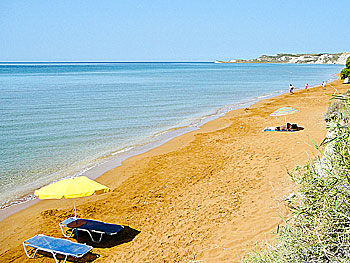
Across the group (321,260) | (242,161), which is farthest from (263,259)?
(242,161)

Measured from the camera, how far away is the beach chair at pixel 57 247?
713cm

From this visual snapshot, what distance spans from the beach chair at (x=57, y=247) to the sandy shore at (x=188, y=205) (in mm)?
367

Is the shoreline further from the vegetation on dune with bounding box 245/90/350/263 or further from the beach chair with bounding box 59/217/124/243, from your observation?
the vegetation on dune with bounding box 245/90/350/263

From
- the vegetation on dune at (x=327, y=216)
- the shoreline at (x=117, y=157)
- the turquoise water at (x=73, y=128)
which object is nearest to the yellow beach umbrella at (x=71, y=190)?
the shoreline at (x=117, y=157)

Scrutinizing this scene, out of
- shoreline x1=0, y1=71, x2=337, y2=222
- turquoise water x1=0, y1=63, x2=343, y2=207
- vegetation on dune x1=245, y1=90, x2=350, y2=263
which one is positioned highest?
vegetation on dune x1=245, y1=90, x2=350, y2=263

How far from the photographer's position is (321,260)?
3229 millimetres

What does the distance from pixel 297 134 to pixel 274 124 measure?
4.43m

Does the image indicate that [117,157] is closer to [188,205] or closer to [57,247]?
[188,205]

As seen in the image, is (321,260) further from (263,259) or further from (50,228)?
(50,228)

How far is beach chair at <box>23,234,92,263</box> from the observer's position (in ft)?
23.4

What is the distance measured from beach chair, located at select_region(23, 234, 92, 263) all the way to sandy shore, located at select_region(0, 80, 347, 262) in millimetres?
367

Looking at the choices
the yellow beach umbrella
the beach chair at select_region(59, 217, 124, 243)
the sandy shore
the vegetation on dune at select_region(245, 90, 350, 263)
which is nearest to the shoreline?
the sandy shore

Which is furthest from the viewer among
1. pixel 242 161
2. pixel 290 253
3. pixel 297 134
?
pixel 297 134

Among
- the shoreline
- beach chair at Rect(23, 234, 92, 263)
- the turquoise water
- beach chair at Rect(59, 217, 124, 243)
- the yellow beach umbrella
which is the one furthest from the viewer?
the turquoise water
